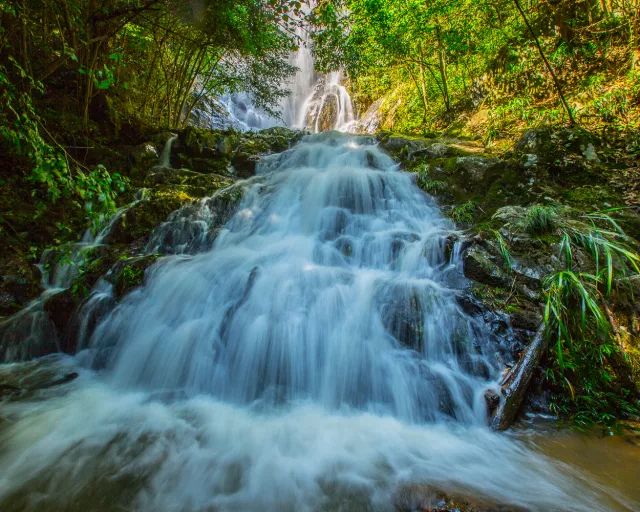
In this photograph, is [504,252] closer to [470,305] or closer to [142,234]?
[470,305]

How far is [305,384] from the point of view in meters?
3.33

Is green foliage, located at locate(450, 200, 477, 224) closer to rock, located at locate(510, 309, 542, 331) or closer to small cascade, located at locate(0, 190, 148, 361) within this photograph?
rock, located at locate(510, 309, 542, 331)

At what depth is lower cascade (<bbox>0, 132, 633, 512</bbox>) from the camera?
209 centimetres

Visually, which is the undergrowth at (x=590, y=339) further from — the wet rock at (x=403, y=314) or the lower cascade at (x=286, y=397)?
the wet rock at (x=403, y=314)

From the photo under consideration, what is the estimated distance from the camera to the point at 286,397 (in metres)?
3.20

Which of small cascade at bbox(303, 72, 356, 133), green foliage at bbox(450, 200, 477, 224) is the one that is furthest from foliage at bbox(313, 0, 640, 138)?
small cascade at bbox(303, 72, 356, 133)

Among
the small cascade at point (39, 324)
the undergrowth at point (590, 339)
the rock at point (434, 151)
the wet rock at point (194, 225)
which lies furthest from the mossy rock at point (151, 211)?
the undergrowth at point (590, 339)

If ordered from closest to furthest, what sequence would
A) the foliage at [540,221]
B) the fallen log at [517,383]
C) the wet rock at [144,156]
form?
the fallen log at [517,383], the foliage at [540,221], the wet rock at [144,156]

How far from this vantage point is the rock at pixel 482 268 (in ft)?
11.9

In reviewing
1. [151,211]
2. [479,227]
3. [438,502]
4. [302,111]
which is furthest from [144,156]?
[302,111]

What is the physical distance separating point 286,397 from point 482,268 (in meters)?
2.60

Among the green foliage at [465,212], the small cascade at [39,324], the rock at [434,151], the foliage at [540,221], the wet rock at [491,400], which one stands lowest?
the wet rock at [491,400]

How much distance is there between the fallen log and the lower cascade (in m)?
0.12

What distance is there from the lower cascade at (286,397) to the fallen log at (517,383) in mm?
117
